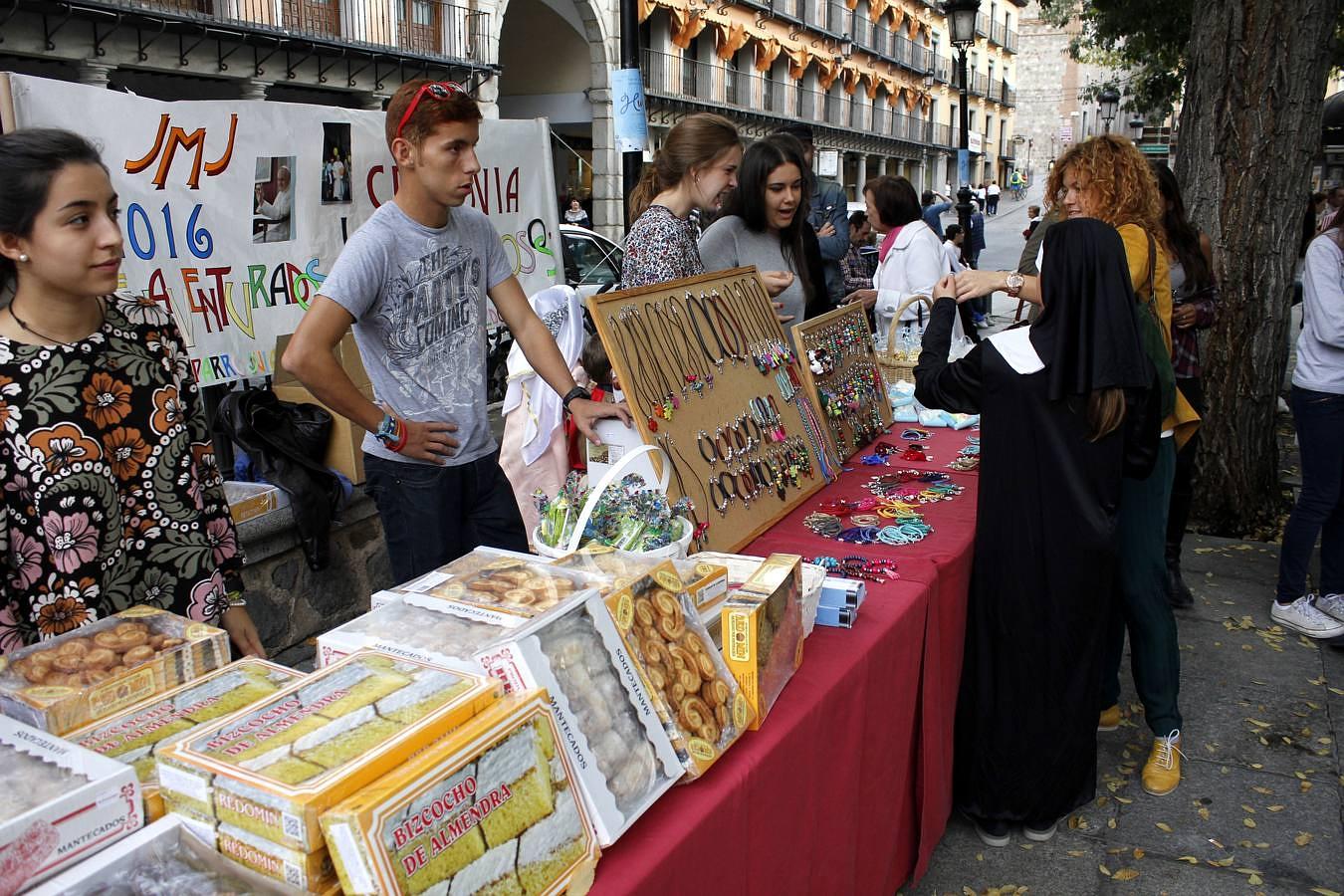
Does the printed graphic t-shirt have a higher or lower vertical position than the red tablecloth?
higher

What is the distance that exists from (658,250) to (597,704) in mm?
2128

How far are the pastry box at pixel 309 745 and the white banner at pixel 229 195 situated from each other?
6.60 feet

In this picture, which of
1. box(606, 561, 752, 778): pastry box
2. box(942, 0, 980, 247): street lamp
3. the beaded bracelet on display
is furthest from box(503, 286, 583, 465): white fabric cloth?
box(942, 0, 980, 247): street lamp

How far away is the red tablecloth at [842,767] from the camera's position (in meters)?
1.46

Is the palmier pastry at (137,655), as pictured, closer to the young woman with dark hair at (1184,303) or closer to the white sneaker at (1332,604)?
the young woman with dark hair at (1184,303)

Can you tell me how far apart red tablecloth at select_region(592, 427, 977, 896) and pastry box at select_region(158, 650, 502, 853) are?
35 cm

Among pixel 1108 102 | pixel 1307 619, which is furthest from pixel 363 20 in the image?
pixel 1307 619

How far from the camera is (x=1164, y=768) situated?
10.1 feet

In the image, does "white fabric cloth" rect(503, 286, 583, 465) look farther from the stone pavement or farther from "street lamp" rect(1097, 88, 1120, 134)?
"street lamp" rect(1097, 88, 1120, 134)

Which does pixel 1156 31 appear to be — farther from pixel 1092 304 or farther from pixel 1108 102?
pixel 1092 304

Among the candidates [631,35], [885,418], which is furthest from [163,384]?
[631,35]

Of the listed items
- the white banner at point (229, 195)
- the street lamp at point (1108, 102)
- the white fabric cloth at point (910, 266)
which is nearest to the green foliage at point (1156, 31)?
the street lamp at point (1108, 102)

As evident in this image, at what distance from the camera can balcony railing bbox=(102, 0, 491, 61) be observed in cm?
1502

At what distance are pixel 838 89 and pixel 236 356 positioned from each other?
38.9 meters
